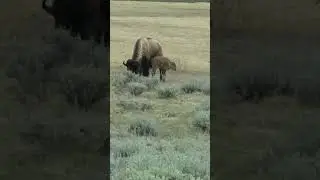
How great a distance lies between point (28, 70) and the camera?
1.96 m

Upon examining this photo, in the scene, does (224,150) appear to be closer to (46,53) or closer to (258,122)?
(258,122)

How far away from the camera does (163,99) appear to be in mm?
1951

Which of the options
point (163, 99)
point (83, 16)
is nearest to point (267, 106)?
point (163, 99)

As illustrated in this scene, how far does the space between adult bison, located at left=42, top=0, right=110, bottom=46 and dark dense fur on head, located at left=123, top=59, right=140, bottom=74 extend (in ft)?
0.35

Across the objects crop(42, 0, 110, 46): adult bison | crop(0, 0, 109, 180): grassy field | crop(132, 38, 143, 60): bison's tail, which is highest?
crop(42, 0, 110, 46): adult bison

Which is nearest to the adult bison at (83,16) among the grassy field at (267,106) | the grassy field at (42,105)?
the grassy field at (42,105)

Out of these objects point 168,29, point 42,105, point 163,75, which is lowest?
point 42,105

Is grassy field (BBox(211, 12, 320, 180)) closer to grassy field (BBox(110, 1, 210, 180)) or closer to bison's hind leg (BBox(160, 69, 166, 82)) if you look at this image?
grassy field (BBox(110, 1, 210, 180))

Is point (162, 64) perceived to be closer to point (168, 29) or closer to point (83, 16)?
point (168, 29)

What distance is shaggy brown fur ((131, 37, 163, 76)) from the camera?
193 cm

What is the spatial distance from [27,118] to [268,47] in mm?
896

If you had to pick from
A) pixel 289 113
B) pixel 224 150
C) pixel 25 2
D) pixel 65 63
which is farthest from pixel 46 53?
pixel 289 113

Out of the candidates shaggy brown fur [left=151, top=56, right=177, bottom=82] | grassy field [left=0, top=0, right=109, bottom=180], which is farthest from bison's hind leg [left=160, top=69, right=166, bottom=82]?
grassy field [left=0, top=0, right=109, bottom=180]

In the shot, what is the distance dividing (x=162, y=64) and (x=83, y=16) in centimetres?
34
